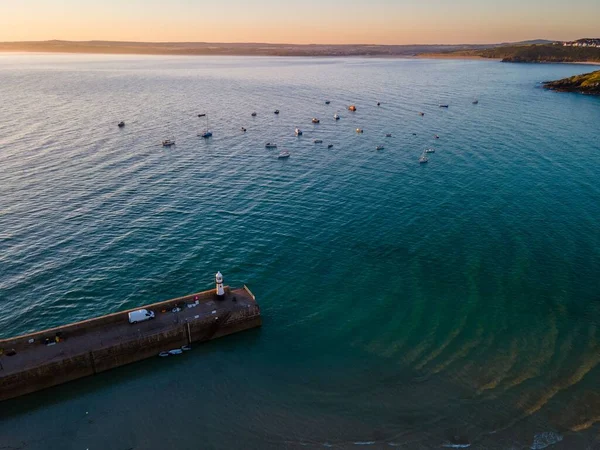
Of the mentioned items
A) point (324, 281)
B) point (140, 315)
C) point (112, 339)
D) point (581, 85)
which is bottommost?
point (324, 281)

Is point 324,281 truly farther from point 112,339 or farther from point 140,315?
point 112,339

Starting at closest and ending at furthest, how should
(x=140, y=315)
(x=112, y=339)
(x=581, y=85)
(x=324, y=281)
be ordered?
(x=112, y=339) < (x=140, y=315) < (x=324, y=281) < (x=581, y=85)

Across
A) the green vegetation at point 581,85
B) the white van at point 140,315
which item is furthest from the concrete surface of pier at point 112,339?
the green vegetation at point 581,85

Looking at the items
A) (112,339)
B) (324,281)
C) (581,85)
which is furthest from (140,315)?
(581,85)

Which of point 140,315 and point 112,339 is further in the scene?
point 140,315

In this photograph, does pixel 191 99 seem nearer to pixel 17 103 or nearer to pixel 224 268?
pixel 17 103

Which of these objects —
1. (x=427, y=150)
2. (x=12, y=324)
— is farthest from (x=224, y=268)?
(x=427, y=150)

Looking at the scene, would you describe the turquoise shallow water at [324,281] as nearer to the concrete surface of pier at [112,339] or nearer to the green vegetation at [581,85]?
the concrete surface of pier at [112,339]
